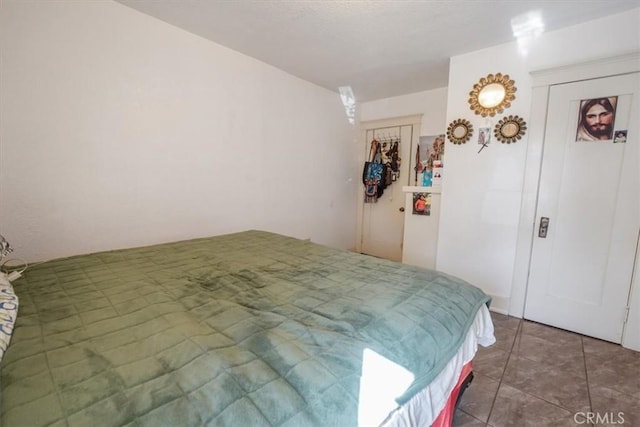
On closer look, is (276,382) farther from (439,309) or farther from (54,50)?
(54,50)

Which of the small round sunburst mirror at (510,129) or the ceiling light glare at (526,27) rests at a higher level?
the ceiling light glare at (526,27)

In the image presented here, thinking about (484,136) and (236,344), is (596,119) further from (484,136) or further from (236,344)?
(236,344)

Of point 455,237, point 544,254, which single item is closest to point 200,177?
point 455,237

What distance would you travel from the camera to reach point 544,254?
2.40m

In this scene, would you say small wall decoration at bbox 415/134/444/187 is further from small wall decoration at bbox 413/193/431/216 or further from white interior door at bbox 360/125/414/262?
small wall decoration at bbox 413/193/431/216

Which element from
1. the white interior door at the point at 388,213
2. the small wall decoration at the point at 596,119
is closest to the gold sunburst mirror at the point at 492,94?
the small wall decoration at the point at 596,119

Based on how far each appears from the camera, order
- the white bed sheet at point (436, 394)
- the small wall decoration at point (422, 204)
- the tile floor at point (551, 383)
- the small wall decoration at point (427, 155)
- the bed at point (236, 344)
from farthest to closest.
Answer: the small wall decoration at point (427, 155) < the small wall decoration at point (422, 204) < the tile floor at point (551, 383) < the white bed sheet at point (436, 394) < the bed at point (236, 344)

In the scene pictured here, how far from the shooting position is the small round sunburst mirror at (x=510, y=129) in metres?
2.41

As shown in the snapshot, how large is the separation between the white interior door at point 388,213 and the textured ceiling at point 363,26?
1.12 metres

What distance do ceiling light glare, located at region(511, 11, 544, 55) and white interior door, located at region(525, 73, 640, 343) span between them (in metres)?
0.46

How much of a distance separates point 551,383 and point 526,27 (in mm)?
2595

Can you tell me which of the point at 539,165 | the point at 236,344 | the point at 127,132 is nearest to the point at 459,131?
the point at 539,165

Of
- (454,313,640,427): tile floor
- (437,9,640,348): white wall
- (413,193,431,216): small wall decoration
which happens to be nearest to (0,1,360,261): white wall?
(413,193,431,216): small wall decoration

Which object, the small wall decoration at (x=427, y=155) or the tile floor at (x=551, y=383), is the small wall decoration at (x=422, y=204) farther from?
the tile floor at (x=551, y=383)
